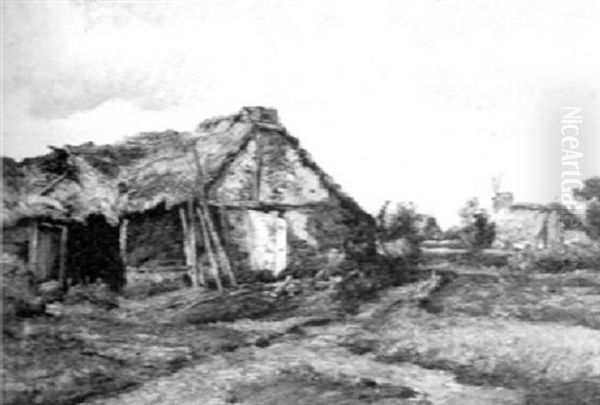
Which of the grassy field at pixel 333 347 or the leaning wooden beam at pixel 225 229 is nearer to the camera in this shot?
the grassy field at pixel 333 347

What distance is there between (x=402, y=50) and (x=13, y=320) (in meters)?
3.21

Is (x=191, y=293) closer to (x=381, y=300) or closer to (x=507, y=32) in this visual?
(x=381, y=300)

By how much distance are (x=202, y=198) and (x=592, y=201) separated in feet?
8.73

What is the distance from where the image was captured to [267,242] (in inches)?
228

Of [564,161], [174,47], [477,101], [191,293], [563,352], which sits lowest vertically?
[563,352]

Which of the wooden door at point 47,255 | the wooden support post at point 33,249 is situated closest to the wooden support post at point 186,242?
the wooden door at point 47,255

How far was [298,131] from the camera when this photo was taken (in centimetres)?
581

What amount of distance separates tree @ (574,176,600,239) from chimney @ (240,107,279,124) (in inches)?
84.2

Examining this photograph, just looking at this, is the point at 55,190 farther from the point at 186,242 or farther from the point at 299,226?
the point at 299,226

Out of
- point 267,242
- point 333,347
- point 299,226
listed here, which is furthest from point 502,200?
point 267,242

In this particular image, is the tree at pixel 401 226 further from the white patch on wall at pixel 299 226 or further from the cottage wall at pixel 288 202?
the white patch on wall at pixel 299 226

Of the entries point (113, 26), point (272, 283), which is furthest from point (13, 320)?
point (113, 26)

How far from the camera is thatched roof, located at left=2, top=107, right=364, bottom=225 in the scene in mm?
5715

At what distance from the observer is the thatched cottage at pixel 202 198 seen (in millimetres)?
5688
